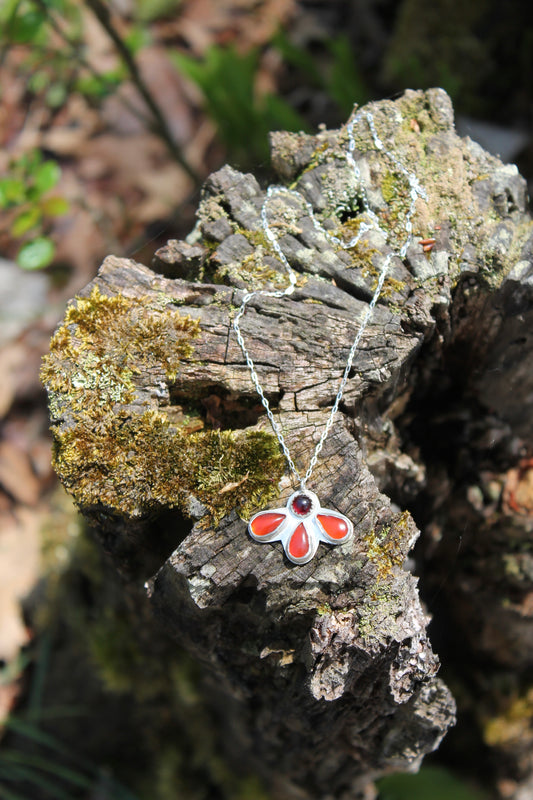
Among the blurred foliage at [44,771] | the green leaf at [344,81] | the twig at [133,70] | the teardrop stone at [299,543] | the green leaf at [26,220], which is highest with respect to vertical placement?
the green leaf at [344,81]

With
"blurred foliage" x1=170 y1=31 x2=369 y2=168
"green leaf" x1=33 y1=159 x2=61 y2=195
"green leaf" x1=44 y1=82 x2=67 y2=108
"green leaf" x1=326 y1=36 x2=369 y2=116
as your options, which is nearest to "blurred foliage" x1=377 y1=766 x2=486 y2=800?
"green leaf" x1=33 y1=159 x2=61 y2=195

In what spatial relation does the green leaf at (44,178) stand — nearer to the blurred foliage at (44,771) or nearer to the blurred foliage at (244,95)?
the blurred foliage at (244,95)

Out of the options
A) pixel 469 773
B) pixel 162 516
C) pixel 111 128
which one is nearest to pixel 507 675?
pixel 469 773

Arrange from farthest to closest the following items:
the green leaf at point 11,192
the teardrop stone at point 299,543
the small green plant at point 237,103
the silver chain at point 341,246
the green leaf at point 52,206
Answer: the small green plant at point 237,103, the green leaf at point 52,206, the green leaf at point 11,192, the silver chain at point 341,246, the teardrop stone at point 299,543

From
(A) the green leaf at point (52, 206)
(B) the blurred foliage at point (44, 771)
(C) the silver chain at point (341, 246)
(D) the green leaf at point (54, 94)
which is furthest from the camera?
(D) the green leaf at point (54, 94)

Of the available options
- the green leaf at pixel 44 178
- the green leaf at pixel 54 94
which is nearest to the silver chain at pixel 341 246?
the green leaf at pixel 44 178

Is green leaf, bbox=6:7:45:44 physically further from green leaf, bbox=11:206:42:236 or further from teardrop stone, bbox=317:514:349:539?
teardrop stone, bbox=317:514:349:539

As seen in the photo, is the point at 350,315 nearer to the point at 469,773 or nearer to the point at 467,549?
the point at 467,549
